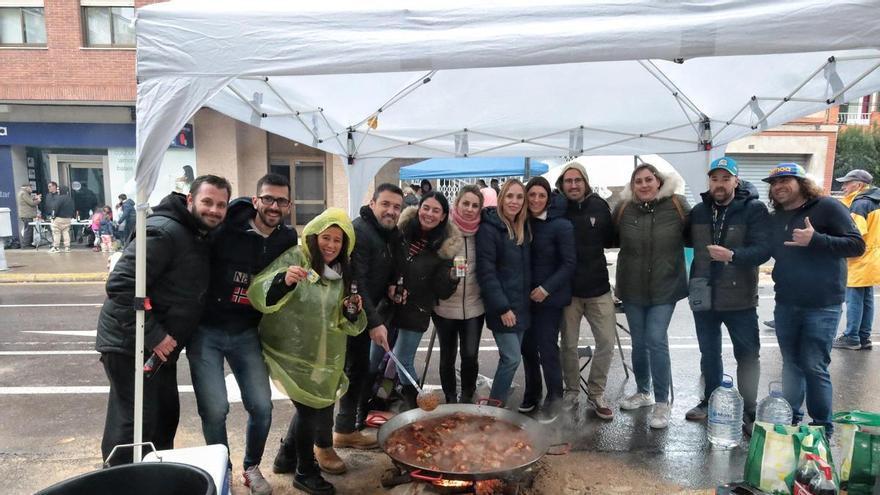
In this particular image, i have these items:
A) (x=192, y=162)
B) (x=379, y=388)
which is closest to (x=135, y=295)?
(x=379, y=388)

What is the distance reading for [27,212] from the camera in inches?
585

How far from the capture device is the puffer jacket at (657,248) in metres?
3.92

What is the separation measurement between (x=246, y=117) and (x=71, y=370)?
3268mm

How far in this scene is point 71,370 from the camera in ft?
17.6

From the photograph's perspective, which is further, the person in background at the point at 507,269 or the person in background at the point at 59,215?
the person in background at the point at 59,215

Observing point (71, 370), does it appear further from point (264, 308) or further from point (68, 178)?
point (68, 178)

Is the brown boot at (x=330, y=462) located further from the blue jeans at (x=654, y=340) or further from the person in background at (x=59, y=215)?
the person in background at (x=59, y=215)

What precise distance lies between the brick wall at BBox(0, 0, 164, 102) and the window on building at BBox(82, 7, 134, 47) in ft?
0.87

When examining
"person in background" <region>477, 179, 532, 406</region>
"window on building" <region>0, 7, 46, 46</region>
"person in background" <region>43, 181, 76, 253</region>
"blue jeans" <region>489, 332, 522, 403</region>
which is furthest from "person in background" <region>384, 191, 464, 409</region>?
"window on building" <region>0, 7, 46, 46</region>

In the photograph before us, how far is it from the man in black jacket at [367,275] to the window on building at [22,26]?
Answer: 1663 centimetres

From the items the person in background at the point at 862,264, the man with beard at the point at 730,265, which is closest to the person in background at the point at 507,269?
the man with beard at the point at 730,265

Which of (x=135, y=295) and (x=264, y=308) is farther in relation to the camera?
(x=264, y=308)

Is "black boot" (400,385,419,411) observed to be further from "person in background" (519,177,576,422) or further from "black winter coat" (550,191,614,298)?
"black winter coat" (550,191,614,298)

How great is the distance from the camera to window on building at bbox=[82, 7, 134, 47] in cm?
1491
